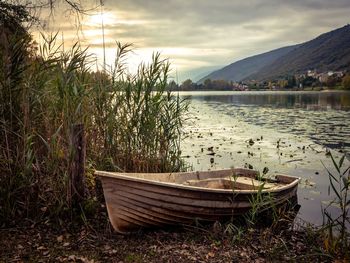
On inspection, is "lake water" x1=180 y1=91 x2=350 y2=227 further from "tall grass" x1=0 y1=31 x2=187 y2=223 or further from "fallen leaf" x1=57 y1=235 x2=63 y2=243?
"fallen leaf" x1=57 y1=235 x2=63 y2=243

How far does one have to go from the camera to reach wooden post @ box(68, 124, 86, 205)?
598 cm

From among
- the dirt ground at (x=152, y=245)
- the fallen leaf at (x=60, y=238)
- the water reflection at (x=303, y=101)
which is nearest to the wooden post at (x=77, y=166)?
the dirt ground at (x=152, y=245)

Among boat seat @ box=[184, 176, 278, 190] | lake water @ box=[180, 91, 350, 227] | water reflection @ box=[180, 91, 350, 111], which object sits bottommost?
lake water @ box=[180, 91, 350, 227]

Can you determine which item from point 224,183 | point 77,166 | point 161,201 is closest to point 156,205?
point 161,201

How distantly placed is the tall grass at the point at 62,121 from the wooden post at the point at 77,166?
96mm

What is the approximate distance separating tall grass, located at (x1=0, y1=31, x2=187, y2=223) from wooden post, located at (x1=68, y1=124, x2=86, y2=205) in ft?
0.31

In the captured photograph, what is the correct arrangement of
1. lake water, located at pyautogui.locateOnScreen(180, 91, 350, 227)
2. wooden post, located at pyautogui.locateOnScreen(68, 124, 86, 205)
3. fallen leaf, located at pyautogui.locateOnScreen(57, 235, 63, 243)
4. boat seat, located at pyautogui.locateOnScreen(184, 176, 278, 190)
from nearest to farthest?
fallen leaf, located at pyautogui.locateOnScreen(57, 235, 63, 243)
wooden post, located at pyautogui.locateOnScreen(68, 124, 86, 205)
boat seat, located at pyautogui.locateOnScreen(184, 176, 278, 190)
lake water, located at pyautogui.locateOnScreen(180, 91, 350, 227)

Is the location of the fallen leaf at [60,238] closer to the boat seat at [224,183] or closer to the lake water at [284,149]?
the boat seat at [224,183]

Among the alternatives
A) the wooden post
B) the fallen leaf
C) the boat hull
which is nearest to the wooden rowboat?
the boat hull

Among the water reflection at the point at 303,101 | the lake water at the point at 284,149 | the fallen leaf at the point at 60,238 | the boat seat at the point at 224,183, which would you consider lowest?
the lake water at the point at 284,149

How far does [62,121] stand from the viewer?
6117 millimetres

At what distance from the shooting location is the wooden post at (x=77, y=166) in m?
5.98

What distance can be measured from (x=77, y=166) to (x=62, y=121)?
80 cm

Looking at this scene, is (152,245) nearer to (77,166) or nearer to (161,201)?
(161,201)
